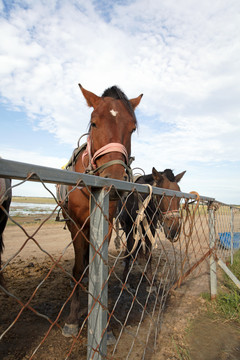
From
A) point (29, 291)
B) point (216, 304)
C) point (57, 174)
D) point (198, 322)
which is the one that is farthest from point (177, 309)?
point (57, 174)

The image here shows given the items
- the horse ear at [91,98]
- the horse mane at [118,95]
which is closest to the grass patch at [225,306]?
the horse mane at [118,95]

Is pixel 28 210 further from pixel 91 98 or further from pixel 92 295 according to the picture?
pixel 92 295

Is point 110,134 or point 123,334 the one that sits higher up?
point 110,134

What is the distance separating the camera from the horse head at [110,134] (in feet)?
6.61

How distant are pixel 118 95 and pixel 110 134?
2.57ft

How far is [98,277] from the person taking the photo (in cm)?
122

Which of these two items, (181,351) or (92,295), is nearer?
(92,295)

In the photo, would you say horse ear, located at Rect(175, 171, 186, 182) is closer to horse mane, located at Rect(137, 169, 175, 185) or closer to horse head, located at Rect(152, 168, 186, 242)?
horse head, located at Rect(152, 168, 186, 242)

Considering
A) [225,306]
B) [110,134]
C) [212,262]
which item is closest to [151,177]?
[212,262]

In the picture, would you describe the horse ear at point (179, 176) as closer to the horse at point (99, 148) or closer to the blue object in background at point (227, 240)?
the blue object in background at point (227, 240)

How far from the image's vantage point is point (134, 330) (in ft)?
8.48

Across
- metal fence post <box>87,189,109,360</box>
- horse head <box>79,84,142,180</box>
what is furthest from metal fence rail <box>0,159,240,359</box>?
horse head <box>79,84,142,180</box>

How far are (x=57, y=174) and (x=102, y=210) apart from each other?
0.34 m

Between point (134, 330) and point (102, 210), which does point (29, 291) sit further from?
point (102, 210)
